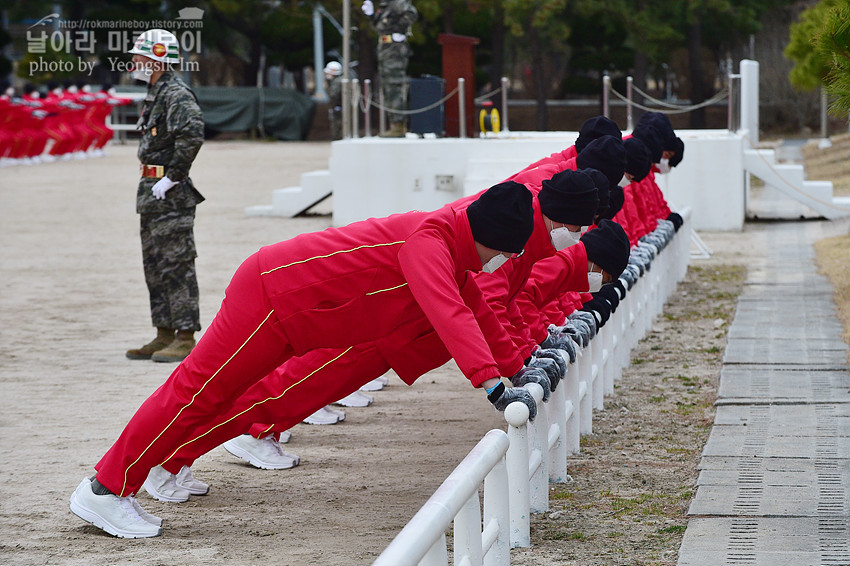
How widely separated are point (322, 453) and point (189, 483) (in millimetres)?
936

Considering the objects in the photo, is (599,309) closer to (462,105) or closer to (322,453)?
(322,453)

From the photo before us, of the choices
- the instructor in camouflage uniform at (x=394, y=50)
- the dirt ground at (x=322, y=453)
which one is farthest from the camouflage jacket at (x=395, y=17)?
the dirt ground at (x=322, y=453)

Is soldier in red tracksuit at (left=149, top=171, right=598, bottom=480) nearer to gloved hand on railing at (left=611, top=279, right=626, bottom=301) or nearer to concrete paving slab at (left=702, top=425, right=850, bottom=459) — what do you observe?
concrete paving slab at (left=702, top=425, right=850, bottom=459)

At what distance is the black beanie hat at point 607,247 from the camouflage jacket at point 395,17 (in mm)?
13629

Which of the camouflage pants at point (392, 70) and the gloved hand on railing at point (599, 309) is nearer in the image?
the gloved hand on railing at point (599, 309)

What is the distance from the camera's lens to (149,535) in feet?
15.7

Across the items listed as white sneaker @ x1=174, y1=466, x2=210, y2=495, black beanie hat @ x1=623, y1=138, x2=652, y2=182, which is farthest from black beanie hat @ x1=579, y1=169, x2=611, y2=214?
black beanie hat @ x1=623, y1=138, x2=652, y2=182

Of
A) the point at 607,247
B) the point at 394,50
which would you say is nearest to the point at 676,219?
the point at 607,247

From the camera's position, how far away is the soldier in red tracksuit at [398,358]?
4902 mm

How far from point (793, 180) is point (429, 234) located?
12.4 meters

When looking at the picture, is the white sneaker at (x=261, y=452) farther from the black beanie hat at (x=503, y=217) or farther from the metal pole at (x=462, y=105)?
the metal pole at (x=462, y=105)

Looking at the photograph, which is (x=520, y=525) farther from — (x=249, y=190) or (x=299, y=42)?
(x=299, y=42)

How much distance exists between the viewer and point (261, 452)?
580 cm

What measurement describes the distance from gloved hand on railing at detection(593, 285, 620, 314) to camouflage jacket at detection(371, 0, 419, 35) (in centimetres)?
1292
